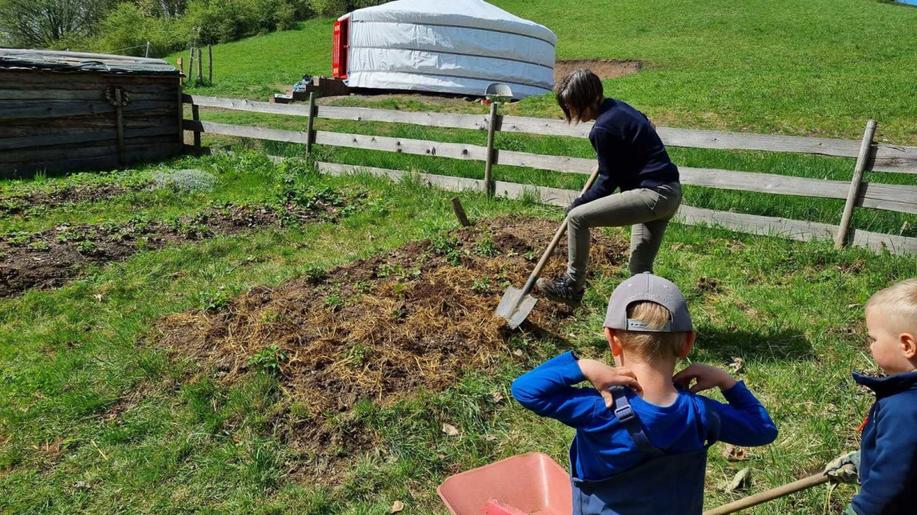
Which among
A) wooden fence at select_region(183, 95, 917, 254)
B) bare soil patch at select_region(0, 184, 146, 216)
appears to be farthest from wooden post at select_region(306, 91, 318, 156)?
bare soil patch at select_region(0, 184, 146, 216)

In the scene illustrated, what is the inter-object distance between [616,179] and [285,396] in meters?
2.59

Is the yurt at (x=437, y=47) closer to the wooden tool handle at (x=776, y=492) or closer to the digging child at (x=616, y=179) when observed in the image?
the digging child at (x=616, y=179)

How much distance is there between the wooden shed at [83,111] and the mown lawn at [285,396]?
20.5 feet

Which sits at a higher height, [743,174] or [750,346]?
[743,174]

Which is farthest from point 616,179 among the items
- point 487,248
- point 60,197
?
point 60,197

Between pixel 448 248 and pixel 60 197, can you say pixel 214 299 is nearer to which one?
pixel 448 248

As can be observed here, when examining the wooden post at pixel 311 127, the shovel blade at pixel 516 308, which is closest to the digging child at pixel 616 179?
the shovel blade at pixel 516 308

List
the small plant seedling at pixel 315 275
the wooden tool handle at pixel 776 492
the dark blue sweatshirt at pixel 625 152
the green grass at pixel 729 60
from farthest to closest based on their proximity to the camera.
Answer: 1. the green grass at pixel 729 60
2. the small plant seedling at pixel 315 275
3. the dark blue sweatshirt at pixel 625 152
4. the wooden tool handle at pixel 776 492

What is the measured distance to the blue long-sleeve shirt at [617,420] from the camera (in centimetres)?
177

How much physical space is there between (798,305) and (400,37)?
18109mm

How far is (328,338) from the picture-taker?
4520 millimetres

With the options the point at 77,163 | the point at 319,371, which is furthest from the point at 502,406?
the point at 77,163

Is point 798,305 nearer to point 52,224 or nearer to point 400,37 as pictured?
point 52,224

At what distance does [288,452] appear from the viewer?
3664 millimetres
